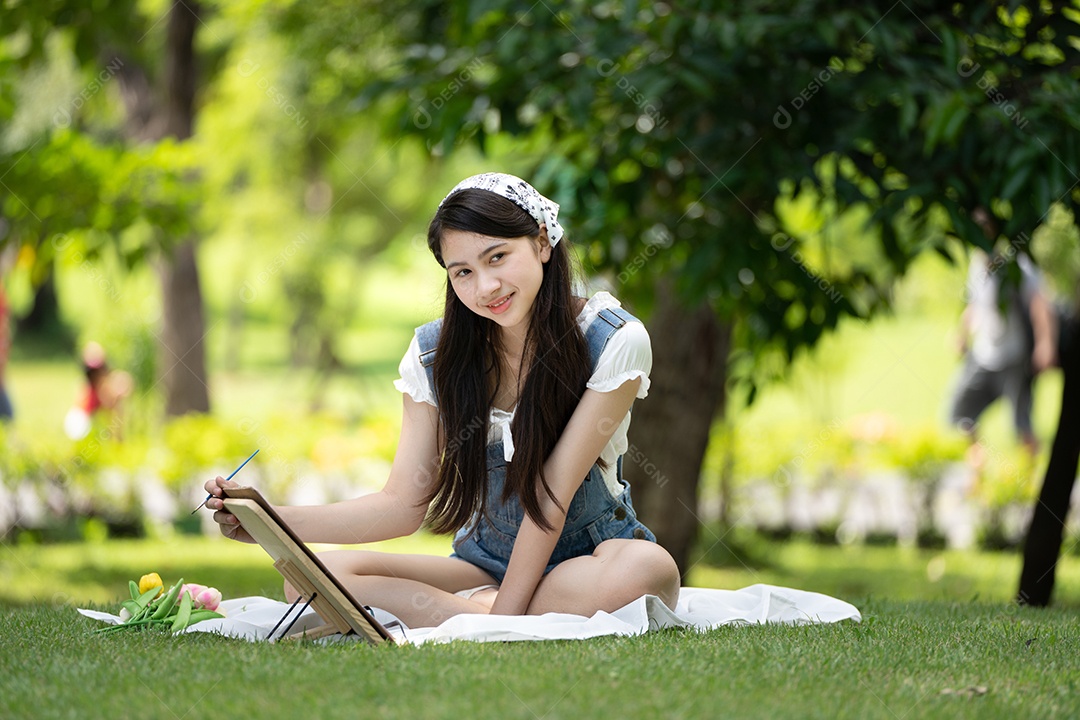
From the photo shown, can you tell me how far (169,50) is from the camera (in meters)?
9.41

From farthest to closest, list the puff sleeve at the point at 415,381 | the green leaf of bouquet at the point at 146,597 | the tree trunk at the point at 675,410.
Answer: the tree trunk at the point at 675,410 → the puff sleeve at the point at 415,381 → the green leaf of bouquet at the point at 146,597

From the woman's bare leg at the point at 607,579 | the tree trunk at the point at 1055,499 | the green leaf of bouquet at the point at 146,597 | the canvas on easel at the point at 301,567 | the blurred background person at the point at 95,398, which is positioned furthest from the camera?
the blurred background person at the point at 95,398

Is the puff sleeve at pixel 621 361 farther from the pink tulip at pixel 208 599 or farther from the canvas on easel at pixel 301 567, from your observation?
the pink tulip at pixel 208 599

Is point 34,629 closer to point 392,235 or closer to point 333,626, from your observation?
point 333,626

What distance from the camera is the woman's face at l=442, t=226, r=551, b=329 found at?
9.96ft

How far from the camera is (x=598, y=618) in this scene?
2.95 m

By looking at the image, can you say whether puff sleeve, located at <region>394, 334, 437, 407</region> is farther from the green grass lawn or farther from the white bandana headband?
the green grass lawn

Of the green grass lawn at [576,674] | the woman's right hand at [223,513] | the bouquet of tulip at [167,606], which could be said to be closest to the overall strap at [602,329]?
the green grass lawn at [576,674]

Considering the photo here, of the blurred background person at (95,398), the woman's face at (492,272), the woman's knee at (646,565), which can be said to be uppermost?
the woman's face at (492,272)

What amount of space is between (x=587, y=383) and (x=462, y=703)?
3.67 ft

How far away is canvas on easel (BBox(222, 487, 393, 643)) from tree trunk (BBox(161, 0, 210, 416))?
730 centimetres

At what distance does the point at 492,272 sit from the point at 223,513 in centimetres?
92

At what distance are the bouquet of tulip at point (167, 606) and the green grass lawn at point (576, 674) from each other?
9 centimetres

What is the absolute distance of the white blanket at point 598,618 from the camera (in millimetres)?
2844
